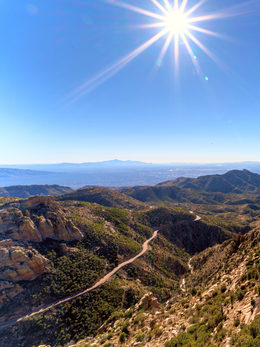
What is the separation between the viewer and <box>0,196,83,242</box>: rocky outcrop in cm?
3600

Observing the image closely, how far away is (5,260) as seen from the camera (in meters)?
30.4

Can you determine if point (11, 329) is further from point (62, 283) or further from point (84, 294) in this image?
point (84, 294)

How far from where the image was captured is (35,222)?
40.7 meters

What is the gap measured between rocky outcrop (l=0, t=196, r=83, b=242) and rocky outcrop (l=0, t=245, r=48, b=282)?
14.4 feet

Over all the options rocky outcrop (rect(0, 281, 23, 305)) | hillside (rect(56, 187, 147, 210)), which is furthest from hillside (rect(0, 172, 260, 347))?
hillside (rect(56, 187, 147, 210))

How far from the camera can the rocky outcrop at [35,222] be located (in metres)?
36.0

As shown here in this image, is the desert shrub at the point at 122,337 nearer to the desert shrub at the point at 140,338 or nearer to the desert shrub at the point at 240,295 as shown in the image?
the desert shrub at the point at 140,338

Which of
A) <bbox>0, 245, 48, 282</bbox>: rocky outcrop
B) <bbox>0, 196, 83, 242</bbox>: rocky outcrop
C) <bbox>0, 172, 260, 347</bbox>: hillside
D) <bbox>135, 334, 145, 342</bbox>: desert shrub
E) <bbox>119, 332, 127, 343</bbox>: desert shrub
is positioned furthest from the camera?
<bbox>0, 196, 83, 242</bbox>: rocky outcrop

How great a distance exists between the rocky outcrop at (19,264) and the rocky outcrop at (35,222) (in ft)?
14.4

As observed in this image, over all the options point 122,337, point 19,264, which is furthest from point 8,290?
point 122,337

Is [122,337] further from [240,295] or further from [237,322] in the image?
[237,322]

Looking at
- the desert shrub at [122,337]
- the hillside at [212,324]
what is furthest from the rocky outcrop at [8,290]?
the desert shrub at [122,337]

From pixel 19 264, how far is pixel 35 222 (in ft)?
38.3

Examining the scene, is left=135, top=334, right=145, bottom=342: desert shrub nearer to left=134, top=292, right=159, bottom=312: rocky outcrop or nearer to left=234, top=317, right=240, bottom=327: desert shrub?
left=134, top=292, right=159, bottom=312: rocky outcrop
